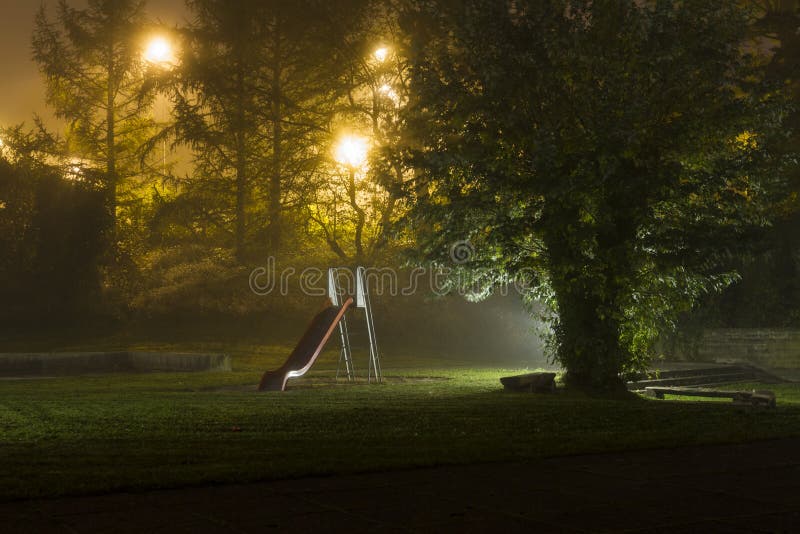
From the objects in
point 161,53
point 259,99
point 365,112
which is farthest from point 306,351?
point 161,53

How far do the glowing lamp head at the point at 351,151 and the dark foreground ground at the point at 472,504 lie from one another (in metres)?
30.1

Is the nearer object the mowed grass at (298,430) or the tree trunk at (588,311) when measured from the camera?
the mowed grass at (298,430)

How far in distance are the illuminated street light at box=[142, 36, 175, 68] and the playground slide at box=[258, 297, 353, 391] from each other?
20564 mm

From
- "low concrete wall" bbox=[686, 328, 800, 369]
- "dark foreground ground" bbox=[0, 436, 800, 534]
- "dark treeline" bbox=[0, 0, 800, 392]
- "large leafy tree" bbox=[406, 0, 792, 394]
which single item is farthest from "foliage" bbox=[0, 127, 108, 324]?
"dark foreground ground" bbox=[0, 436, 800, 534]

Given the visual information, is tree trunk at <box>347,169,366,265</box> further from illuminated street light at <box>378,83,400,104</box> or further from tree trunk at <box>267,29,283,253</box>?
illuminated street light at <box>378,83,400,104</box>

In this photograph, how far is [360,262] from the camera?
130 feet

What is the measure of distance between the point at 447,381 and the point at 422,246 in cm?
484

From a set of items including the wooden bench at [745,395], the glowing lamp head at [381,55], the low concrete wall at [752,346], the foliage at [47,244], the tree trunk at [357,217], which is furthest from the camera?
the foliage at [47,244]

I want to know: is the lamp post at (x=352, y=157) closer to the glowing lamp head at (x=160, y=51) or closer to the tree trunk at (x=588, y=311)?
the glowing lamp head at (x=160, y=51)

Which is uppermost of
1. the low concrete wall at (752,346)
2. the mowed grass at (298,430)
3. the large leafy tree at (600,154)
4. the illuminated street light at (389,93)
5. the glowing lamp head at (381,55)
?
the glowing lamp head at (381,55)

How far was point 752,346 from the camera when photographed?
3002cm

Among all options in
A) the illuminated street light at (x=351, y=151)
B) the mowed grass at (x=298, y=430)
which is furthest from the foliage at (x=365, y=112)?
the mowed grass at (x=298, y=430)

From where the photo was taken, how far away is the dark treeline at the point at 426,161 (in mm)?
17938

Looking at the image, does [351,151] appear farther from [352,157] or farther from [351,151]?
[352,157]
